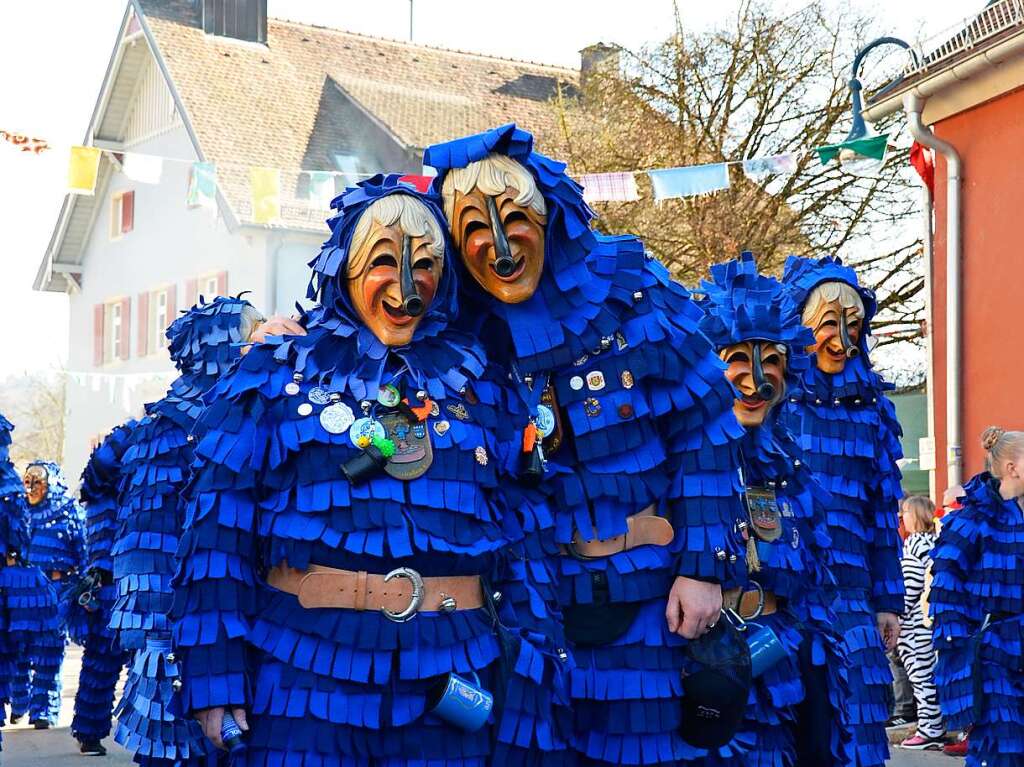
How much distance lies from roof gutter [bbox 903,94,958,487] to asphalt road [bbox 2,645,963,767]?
5397 mm

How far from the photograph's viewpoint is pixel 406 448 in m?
4.82

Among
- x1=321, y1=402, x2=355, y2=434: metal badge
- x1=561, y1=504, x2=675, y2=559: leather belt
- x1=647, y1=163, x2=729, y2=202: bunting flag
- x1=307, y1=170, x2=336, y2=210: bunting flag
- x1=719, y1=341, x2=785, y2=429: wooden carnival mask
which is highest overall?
x1=307, y1=170, x2=336, y2=210: bunting flag

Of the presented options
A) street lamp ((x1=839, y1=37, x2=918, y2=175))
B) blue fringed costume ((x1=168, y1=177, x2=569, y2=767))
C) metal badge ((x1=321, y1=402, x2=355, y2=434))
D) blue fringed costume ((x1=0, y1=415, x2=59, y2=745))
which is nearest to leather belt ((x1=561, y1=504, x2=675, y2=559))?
blue fringed costume ((x1=168, y1=177, x2=569, y2=767))

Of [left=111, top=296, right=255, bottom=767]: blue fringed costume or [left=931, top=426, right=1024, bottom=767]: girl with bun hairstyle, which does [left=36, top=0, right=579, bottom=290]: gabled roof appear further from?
[left=931, top=426, right=1024, bottom=767]: girl with bun hairstyle

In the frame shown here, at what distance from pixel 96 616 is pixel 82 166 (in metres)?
7.34

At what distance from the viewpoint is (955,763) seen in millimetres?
11336

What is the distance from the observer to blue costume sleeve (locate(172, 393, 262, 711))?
15.2 feet

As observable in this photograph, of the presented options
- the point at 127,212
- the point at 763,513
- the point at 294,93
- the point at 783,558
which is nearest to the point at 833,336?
the point at 763,513

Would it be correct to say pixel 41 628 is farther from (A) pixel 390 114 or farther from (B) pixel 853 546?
(A) pixel 390 114

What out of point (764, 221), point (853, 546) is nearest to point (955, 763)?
point (853, 546)

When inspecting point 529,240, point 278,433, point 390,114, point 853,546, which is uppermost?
point 390,114

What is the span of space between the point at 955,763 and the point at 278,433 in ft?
25.8

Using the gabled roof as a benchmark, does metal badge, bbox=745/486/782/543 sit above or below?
below

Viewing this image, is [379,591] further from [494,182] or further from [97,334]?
[97,334]
